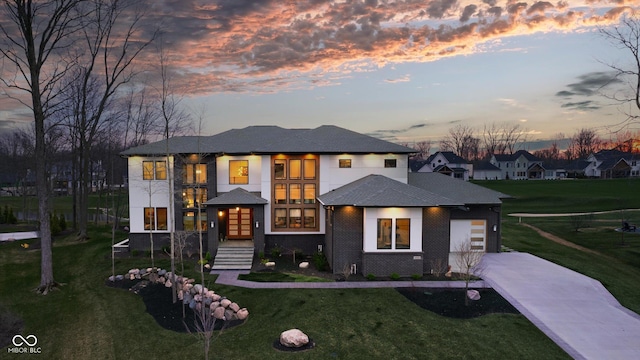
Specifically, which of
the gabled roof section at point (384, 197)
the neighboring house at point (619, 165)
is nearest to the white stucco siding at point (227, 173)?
the gabled roof section at point (384, 197)

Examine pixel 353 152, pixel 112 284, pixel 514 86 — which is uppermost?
pixel 514 86

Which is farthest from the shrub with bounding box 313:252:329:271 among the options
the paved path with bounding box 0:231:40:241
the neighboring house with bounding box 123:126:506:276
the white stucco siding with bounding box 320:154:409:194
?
the paved path with bounding box 0:231:40:241

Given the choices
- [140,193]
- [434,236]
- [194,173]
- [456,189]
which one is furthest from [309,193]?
[140,193]

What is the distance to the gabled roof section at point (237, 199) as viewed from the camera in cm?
2200

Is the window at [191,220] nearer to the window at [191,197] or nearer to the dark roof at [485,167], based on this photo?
the window at [191,197]

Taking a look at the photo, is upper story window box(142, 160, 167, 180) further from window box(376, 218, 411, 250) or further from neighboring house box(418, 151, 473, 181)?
neighboring house box(418, 151, 473, 181)

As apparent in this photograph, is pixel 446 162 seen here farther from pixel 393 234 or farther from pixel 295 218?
pixel 393 234

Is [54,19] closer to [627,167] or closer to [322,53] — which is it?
[322,53]

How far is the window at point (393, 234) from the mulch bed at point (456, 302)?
276cm

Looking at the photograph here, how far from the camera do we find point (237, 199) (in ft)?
73.3

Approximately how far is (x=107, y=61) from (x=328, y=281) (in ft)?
81.6

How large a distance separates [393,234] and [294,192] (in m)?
7.90

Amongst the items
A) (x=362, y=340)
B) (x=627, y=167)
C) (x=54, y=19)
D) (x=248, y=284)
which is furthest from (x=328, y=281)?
(x=627, y=167)

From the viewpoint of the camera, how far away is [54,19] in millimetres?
17141
